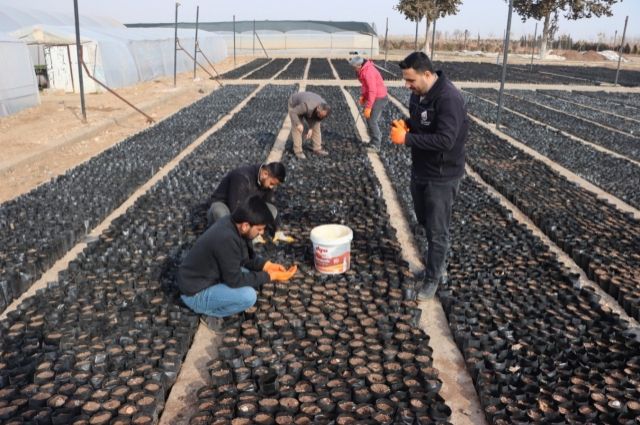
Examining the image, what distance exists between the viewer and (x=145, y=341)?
3318mm

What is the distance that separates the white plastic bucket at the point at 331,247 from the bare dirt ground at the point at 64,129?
495cm

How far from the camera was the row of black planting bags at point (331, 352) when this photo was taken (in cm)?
275

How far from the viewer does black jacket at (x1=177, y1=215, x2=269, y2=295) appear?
128 inches

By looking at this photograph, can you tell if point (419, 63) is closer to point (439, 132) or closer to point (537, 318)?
point (439, 132)

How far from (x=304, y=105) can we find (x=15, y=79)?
9.37 m

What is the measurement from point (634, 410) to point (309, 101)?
6.05 meters

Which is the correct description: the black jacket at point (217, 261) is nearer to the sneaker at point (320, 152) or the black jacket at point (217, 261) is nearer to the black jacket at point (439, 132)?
the black jacket at point (439, 132)

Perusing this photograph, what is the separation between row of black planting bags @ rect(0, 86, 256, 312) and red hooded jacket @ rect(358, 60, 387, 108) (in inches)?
145

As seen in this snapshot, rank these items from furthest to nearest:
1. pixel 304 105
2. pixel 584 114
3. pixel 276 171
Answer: pixel 584 114
pixel 304 105
pixel 276 171

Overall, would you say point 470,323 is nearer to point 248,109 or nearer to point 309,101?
point 309,101

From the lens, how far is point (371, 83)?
27.9 ft

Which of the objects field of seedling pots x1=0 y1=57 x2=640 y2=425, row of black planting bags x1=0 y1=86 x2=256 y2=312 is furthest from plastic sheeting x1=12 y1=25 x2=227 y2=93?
field of seedling pots x1=0 y1=57 x2=640 y2=425

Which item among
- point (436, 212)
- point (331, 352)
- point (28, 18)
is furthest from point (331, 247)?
point (28, 18)

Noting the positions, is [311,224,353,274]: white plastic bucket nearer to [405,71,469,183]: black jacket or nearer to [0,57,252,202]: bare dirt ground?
[405,71,469,183]: black jacket
